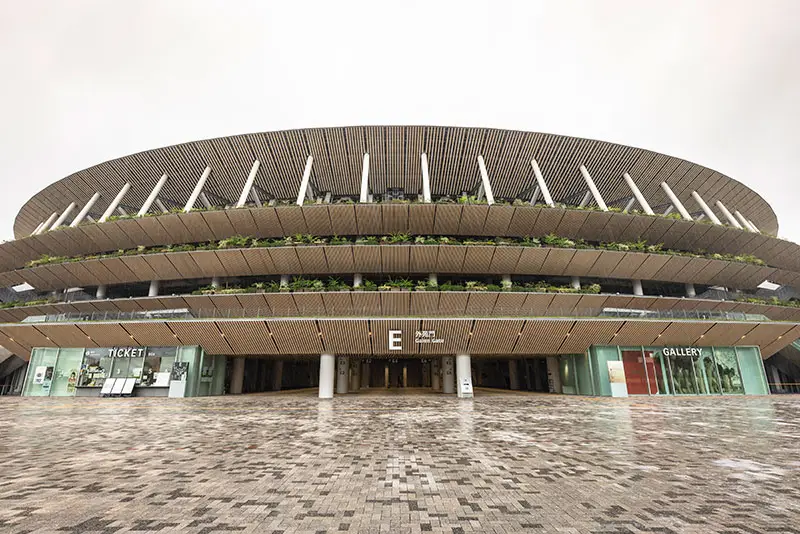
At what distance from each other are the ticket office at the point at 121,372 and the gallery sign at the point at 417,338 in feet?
42.0

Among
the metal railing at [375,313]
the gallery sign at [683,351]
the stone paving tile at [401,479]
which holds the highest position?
the metal railing at [375,313]

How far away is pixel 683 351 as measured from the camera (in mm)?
24578

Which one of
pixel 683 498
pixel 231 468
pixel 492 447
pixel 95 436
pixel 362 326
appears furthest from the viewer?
pixel 362 326

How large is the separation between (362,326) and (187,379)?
11.9 m

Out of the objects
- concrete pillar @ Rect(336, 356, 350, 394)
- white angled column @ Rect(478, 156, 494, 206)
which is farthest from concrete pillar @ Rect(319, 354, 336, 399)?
white angled column @ Rect(478, 156, 494, 206)

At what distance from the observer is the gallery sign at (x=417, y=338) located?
2253cm

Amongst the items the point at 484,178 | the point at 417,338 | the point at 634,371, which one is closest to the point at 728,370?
the point at 634,371

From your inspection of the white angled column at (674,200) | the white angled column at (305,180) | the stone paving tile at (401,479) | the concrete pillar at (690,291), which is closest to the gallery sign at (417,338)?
the white angled column at (305,180)

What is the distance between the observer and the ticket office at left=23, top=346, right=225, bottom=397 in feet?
76.8

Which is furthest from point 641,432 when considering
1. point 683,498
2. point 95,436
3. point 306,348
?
point 306,348

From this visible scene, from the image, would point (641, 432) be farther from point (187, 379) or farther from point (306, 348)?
point (187, 379)

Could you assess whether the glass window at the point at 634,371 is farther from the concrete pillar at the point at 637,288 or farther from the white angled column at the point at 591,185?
the white angled column at the point at 591,185

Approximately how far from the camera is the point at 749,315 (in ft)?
79.6

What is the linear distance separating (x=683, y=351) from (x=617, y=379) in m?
5.68
